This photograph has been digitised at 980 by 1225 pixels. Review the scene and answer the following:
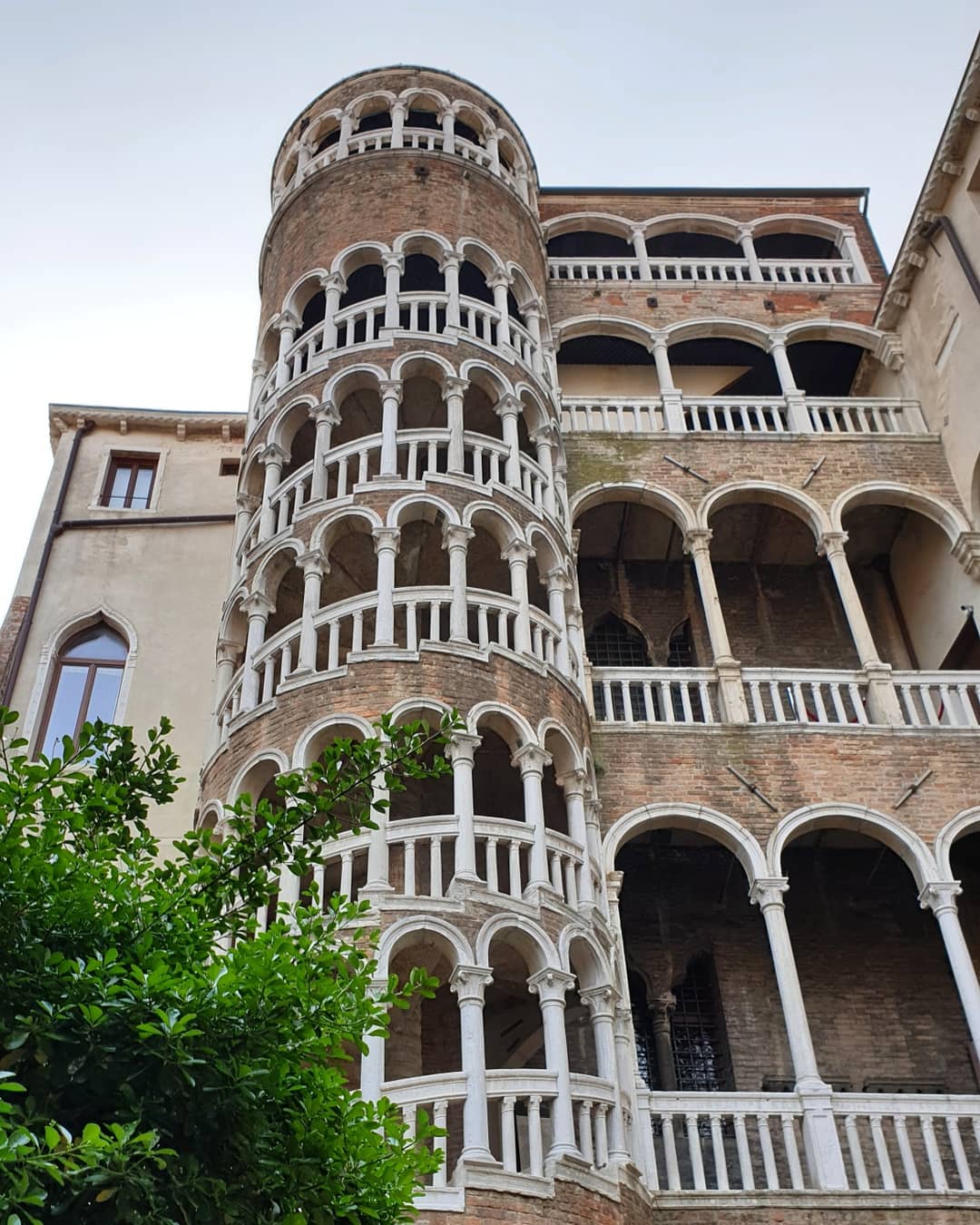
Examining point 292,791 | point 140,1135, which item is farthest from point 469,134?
point 140,1135

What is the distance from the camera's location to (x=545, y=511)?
637 inches

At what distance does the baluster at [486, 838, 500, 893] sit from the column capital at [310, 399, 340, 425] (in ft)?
21.6

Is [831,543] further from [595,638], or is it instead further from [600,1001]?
A: [600,1001]

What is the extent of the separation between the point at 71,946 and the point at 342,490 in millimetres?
10127

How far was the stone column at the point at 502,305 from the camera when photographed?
17.6 metres

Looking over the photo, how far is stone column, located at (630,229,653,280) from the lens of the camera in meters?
22.1

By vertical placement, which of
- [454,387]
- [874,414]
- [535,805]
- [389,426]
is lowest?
[535,805]

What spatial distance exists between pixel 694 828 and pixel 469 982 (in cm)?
448

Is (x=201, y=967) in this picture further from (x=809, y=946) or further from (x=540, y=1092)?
(x=809, y=946)

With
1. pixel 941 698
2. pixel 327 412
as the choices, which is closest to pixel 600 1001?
pixel 941 698

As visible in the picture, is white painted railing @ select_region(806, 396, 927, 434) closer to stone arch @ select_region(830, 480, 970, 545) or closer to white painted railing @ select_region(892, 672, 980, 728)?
stone arch @ select_region(830, 480, 970, 545)

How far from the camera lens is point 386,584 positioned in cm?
1407

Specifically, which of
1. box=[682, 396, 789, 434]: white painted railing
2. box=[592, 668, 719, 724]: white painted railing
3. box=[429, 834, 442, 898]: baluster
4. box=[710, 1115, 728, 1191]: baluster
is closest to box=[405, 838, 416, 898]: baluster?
box=[429, 834, 442, 898]: baluster

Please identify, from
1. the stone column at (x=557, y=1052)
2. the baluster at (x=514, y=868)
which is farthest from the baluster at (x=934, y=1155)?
the baluster at (x=514, y=868)
